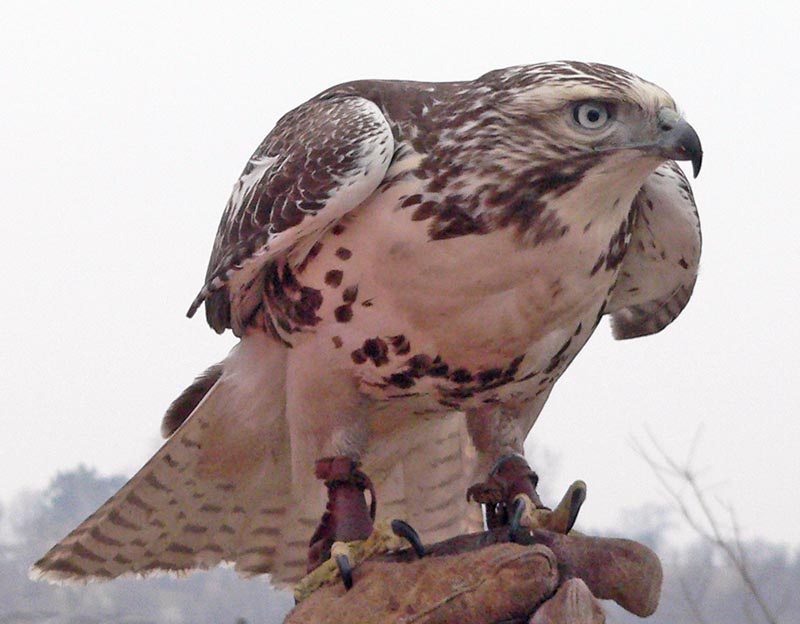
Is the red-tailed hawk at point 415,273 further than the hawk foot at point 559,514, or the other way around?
the hawk foot at point 559,514

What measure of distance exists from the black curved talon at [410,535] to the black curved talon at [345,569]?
15cm

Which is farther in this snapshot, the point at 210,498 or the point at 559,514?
the point at 210,498

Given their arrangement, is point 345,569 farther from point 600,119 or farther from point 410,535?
→ point 600,119

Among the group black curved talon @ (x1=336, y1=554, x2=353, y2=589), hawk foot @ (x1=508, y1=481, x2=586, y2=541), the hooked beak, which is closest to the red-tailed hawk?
the hooked beak

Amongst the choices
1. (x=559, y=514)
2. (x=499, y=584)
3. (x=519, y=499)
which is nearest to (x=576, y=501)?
(x=559, y=514)

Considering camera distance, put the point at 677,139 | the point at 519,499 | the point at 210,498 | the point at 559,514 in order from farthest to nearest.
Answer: the point at 210,498
the point at 519,499
the point at 559,514
the point at 677,139

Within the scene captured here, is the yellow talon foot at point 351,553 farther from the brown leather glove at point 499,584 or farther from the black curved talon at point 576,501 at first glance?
the black curved talon at point 576,501

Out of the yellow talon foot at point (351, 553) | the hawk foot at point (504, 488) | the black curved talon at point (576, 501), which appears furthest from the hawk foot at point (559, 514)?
the yellow talon foot at point (351, 553)

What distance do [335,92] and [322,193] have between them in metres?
0.57

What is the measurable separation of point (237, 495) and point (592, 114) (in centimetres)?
191

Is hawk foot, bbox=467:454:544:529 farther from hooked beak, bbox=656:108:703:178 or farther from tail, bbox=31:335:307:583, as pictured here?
hooked beak, bbox=656:108:703:178

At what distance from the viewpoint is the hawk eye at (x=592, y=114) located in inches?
121

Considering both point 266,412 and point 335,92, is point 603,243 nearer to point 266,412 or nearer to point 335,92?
point 335,92

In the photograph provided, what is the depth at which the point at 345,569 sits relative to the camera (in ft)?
10.3
